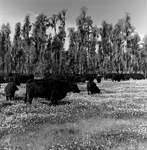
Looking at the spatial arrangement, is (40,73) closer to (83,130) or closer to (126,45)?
(126,45)

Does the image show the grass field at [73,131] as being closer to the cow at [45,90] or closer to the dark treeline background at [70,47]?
the cow at [45,90]

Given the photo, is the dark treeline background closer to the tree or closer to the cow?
the tree

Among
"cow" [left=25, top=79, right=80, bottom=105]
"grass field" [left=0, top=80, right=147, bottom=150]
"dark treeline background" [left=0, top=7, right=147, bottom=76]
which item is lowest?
"grass field" [left=0, top=80, right=147, bottom=150]

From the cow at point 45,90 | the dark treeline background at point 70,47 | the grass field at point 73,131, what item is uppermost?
the dark treeline background at point 70,47

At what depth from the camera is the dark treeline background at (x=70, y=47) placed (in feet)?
183

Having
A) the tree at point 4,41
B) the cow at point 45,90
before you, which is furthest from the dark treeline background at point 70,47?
the cow at point 45,90

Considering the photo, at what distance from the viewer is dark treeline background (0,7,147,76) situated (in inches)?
2196

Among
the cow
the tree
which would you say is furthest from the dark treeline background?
the cow

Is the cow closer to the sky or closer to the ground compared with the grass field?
closer to the sky

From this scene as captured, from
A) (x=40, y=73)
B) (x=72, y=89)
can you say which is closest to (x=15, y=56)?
(x=40, y=73)

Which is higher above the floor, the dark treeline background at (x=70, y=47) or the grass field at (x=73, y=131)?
the dark treeline background at (x=70, y=47)

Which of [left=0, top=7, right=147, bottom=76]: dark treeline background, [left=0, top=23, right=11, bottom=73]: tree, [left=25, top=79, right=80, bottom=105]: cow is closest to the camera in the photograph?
[left=25, top=79, right=80, bottom=105]: cow

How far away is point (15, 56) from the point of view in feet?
215

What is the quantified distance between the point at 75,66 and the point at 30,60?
46.8 feet
